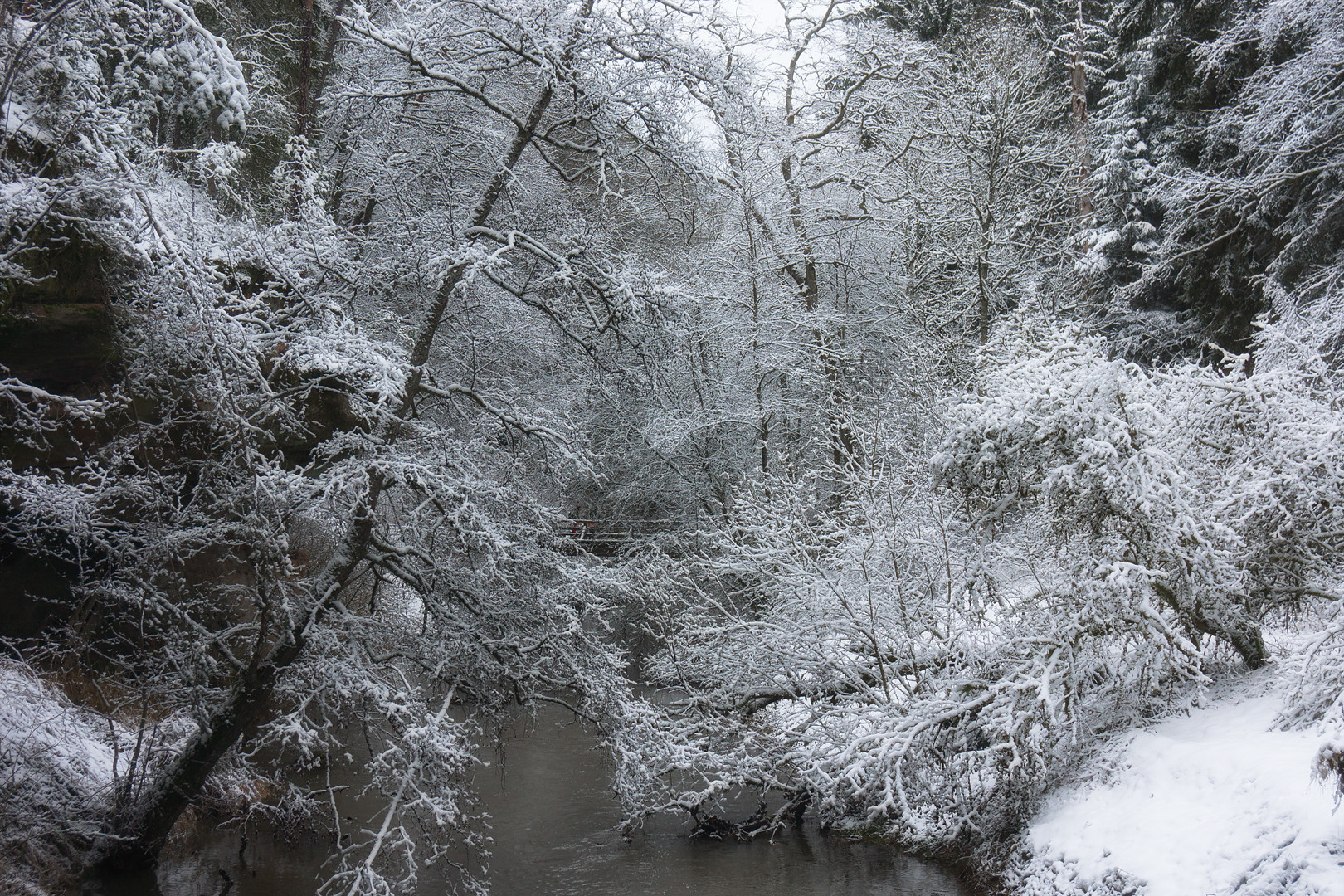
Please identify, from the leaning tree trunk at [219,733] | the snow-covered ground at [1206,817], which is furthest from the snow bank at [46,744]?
the snow-covered ground at [1206,817]

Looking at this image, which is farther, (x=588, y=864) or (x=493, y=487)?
(x=588, y=864)

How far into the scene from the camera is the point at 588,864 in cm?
891

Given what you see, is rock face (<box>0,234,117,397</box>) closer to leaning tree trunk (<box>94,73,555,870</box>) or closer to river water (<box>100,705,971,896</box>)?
leaning tree trunk (<box>94,73,555,870</box>)

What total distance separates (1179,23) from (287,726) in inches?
767

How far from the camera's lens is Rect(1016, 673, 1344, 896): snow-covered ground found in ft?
18.6

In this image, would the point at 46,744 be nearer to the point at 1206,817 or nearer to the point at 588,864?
the point at 588,864

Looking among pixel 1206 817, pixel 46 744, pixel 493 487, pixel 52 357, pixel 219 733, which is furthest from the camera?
pixel 52 357

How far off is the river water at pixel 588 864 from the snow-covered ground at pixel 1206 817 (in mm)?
1345

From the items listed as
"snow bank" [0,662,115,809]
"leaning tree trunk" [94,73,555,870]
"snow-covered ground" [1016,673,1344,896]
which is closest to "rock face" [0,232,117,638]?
"snow bank" [0,662,115,809]

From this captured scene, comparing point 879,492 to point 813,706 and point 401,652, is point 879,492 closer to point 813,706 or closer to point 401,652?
point 813,706

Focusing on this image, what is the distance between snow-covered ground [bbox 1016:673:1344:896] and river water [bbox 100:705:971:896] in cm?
135

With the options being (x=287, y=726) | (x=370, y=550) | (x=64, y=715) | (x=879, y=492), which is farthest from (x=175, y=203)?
(x=879, y=492)

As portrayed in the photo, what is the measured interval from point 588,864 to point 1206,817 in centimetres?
535

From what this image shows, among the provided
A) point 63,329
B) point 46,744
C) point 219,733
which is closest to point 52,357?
point 63,329
